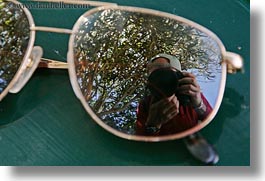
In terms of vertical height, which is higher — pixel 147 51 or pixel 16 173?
pixel 147 51

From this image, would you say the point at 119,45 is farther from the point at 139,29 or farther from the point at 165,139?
the point at 165,139

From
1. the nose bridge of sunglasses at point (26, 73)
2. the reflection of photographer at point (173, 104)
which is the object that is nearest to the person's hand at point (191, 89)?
the reflection of photographer at point (173, 104)

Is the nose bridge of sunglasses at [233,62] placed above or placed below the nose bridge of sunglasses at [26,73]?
above

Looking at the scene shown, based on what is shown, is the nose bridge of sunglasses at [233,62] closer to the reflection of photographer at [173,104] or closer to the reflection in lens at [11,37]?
the reflection of photographer at [173,104]

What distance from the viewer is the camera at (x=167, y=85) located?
67cm

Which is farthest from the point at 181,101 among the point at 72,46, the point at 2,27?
the point at 2,27

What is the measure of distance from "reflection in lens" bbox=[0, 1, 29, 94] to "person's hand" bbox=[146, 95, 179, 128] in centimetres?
20

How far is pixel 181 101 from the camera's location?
2.21 ft

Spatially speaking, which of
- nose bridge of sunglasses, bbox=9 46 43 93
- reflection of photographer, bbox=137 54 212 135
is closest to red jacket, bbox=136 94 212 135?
reflection of photographer, bbox=137 54 212 135

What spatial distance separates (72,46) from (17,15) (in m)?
0.09

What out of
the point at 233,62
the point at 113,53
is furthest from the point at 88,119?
the point at 233,62

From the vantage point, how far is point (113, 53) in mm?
712

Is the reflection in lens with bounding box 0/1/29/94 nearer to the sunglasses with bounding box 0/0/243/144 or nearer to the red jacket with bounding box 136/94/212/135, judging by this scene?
the sunglasses with bounding box 0/0/243/144

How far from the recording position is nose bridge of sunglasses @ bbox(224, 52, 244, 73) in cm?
68
